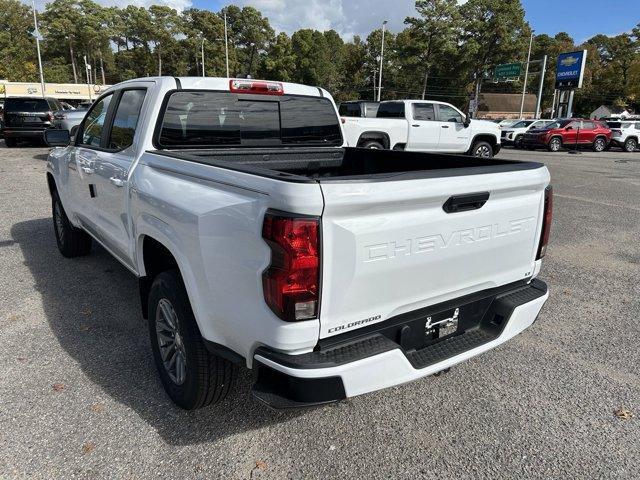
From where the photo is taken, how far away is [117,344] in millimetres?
3533

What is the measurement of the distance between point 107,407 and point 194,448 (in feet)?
2.27

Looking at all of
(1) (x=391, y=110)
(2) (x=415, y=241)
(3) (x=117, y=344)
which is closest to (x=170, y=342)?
(3) (x=117, y=344)

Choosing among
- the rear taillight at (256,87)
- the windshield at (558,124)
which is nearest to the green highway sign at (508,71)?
the windshield at (558,124)

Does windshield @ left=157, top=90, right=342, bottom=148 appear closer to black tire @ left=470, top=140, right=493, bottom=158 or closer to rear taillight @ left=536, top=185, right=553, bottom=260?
rear taillight @ left=536, top=185, right=553, bottom=260

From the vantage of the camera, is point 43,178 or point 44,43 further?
point 44,43

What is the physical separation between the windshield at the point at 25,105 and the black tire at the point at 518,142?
22202 mm

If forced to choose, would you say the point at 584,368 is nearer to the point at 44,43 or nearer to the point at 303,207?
the point at 303,207

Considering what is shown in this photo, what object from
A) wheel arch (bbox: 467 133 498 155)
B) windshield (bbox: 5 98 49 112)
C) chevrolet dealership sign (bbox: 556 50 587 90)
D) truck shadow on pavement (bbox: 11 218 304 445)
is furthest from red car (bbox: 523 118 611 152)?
truck shadow on pavement (bbox: 11 218 304 445)

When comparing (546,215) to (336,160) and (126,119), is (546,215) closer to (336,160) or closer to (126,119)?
(336,160)

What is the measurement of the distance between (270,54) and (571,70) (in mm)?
50107

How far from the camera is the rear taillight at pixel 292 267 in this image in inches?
72.5

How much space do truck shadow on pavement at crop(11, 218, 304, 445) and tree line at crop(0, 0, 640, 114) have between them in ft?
170

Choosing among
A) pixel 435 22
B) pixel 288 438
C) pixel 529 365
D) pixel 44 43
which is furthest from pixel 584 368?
pixel 44 43

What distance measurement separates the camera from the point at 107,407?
9.22ft
